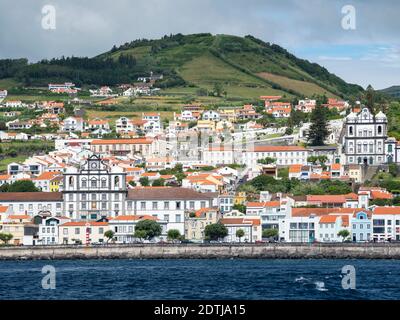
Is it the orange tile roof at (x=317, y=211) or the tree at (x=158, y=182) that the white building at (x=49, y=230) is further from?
the tree at (x=158, y=182)

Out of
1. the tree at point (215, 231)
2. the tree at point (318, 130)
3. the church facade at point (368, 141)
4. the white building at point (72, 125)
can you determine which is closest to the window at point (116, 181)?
the tree at point (215, 231)

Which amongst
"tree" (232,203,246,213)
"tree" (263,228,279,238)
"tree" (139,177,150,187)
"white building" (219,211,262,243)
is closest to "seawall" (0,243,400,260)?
"tree" (263,228,279,238)

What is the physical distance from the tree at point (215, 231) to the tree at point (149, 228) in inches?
95.9

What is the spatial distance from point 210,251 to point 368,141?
25493mm

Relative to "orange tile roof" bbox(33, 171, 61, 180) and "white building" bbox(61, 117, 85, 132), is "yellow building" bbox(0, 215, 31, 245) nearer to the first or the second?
"orange tile roof" bbox(33, 171, 61, 180)

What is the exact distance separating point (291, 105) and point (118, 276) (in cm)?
7698

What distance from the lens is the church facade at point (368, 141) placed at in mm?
84312

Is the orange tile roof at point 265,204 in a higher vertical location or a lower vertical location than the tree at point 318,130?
lower

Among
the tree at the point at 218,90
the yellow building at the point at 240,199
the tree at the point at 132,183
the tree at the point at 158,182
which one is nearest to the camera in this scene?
the yellow building at the point at 240,199

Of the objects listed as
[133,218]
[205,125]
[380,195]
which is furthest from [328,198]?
[205,125]

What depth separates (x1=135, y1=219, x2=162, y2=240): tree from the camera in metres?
67.5

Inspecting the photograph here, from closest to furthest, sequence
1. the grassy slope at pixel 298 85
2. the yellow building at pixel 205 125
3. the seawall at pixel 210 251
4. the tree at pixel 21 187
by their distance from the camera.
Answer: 1. the seawall at pixel 210 251
2. the tree at pixel 21 187
3. the yellow building at pixel 205 125
4. the grassy slope at pixel 298 85

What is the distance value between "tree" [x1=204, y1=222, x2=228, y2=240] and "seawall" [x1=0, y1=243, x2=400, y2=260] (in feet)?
12.0
